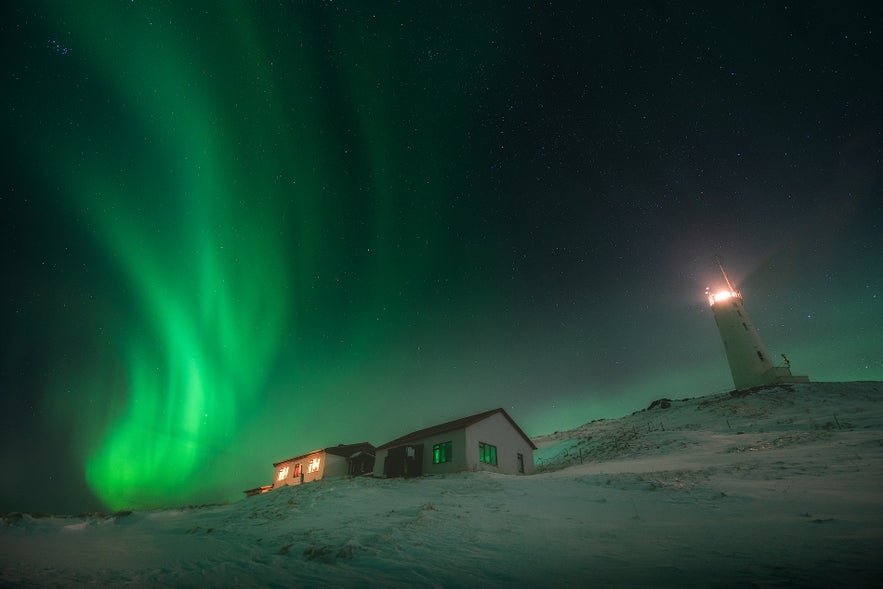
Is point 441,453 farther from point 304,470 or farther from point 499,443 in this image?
point 304,470

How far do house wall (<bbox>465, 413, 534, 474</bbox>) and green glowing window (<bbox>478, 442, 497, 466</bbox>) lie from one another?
0.26m

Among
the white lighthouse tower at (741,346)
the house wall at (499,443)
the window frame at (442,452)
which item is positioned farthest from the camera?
the white lighthouse tower at (741,346)

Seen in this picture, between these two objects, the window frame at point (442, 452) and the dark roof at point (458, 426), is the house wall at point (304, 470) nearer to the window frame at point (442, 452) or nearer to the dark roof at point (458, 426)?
the dark roof at point (458, 426)

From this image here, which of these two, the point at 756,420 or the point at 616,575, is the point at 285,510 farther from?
the point at 756,420

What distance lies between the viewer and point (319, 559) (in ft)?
28.7

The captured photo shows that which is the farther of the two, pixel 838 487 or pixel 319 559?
pixel 838 487

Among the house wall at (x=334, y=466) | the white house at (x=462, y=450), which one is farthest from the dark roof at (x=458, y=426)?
the house wall at (x=334, y=466)

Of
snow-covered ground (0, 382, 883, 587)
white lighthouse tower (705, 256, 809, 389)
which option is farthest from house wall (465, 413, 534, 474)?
white lighthouse tower (705, 256, 809, 389)

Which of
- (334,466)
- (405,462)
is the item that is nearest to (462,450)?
(405,462)

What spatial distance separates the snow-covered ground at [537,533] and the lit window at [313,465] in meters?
20.9

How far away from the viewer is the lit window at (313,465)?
41438mm

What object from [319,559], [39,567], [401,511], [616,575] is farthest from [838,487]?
[39,567]

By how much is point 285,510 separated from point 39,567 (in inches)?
336

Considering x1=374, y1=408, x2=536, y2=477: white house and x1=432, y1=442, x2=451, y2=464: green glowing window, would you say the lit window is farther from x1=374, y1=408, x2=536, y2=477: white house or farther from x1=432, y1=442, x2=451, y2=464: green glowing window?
x1=432, y1=442, x2=451, y2=464: green glowing window
